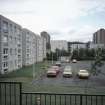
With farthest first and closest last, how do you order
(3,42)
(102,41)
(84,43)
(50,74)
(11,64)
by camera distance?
(84,43)
(102,41)
(11,64)
(3,42)
(50,74)

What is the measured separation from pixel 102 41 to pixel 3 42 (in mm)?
49055

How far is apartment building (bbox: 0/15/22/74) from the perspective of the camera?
24.2 m

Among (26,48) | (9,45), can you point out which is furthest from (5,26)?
(26,48)

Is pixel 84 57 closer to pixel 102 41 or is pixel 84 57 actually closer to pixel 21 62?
pixel 102 41

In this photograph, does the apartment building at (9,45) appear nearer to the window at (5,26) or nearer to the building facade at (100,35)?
the window at (5,26)

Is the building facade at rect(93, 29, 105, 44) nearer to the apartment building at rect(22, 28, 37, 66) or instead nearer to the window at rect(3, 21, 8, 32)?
the apartment building at rect(22, 28, 37, 66)

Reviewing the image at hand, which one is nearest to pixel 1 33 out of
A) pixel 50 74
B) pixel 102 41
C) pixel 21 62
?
pixel 50 74

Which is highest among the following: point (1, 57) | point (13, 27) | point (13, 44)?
point (13, 27)

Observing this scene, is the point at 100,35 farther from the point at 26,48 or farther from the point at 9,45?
the point at 9,45

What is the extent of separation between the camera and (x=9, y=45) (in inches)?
1066

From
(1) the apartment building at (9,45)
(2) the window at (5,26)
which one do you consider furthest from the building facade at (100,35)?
(2) the window at (5,26)

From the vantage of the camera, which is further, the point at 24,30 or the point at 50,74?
the point at 24,30

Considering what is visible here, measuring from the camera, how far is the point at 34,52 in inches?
1716

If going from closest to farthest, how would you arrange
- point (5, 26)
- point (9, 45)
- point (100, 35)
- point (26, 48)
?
point (5, 26)
point (9, 45)
point (26, 48)
point (100, 35)
